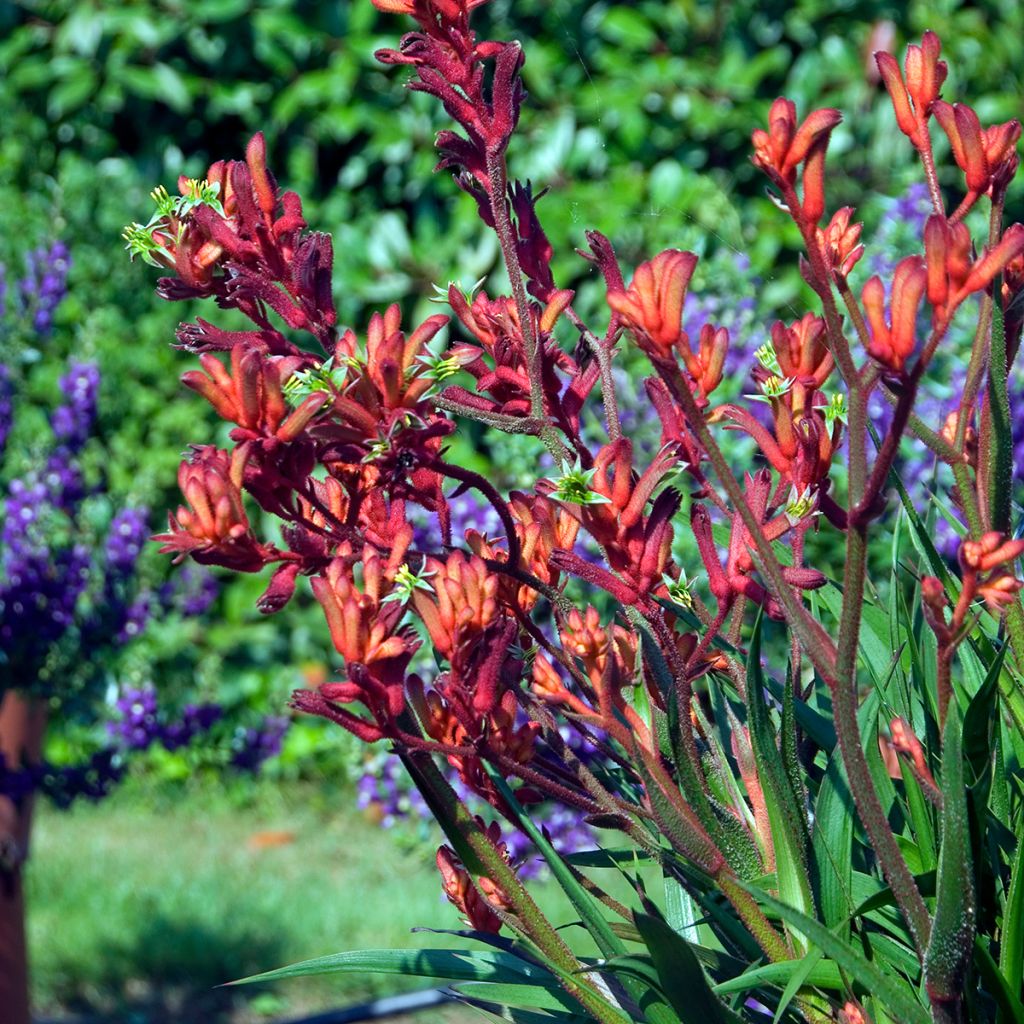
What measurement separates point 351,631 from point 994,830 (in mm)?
523

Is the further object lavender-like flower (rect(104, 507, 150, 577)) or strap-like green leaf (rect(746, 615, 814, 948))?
lavender-like flower (rect(104, 507, 150, 577))

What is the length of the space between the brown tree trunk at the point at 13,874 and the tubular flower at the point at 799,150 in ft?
6.62

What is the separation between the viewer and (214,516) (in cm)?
82

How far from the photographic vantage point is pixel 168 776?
16.9ft

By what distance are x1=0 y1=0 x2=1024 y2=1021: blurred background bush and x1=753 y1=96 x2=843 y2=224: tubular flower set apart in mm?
2862

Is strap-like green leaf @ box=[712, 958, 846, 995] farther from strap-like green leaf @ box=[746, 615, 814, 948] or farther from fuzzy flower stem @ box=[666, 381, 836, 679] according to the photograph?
fuzzy flower stem @ box=[666, 381, 836, 679]

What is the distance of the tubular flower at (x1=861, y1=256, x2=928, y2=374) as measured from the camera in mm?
728

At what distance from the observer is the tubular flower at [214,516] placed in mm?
808

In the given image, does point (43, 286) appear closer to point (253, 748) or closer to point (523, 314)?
point (253, 748)

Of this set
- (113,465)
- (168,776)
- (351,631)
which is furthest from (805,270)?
(168,776)

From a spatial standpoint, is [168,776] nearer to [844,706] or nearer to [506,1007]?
[506,1007]

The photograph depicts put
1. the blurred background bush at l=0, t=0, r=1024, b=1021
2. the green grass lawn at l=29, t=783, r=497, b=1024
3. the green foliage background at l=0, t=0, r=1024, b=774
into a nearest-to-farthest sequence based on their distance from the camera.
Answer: the green grass lawn at l=29, t=783, r=497, b=1024 < the blurred background bush at l=0, t=0, r=1024, b=1021 < the green foliage background at l=0, t=0, r=1024, b=774

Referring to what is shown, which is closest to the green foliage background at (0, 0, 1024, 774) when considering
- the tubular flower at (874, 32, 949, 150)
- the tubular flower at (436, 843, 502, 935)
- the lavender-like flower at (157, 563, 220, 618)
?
the lavender-like flower at (157, 563, 220, 618)

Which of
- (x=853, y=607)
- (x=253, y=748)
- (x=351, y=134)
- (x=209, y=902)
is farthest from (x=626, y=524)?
(x=351, y=134)
